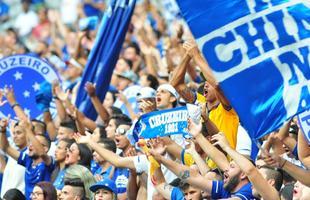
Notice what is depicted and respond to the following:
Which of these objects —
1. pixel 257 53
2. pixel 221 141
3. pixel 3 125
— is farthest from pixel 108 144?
pixel 257 53

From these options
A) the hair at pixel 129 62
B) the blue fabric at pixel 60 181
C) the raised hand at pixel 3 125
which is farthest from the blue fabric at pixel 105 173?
the hair at pixel 129 62

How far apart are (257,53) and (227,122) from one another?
8.44ft

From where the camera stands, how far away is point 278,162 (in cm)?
902

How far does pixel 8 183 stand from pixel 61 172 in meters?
1.25

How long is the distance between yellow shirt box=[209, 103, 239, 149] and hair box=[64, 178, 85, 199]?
140cm

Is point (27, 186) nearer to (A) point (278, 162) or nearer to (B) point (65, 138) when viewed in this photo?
(B) point (65, 138)

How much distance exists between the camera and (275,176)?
9.82 m

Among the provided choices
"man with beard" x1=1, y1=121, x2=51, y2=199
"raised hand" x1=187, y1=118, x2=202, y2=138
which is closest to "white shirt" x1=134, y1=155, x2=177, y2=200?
"raised hand" x1=187, y1=118, x2=202, y2=138

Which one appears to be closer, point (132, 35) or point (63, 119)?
point (63, 119)

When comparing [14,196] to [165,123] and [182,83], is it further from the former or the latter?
[165,123]

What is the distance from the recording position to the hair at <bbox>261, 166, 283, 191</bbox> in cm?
978

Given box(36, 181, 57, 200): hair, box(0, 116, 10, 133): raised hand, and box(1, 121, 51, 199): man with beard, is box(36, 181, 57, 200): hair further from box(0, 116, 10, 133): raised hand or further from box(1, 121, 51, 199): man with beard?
box(0, 116, 10, 133): raised hand

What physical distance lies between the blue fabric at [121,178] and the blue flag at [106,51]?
292cm

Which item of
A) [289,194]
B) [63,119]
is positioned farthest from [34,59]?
[289,194]
